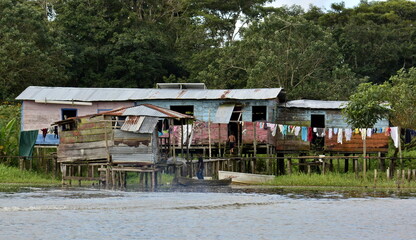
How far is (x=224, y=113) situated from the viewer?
39.9 m

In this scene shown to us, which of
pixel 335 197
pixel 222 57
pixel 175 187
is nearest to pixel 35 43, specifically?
pixel 222 57

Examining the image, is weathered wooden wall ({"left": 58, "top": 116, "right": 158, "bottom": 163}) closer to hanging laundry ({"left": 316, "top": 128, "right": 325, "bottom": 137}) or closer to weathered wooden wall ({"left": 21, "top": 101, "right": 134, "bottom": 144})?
weathered wooden wall ({"left": 21, "top": 101, "right": 134, "bottom": 144})

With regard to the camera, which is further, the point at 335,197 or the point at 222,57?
the point at 222,57

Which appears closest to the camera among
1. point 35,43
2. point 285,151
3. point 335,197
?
point 335,197

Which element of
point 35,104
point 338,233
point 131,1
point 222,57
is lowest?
point 338,233

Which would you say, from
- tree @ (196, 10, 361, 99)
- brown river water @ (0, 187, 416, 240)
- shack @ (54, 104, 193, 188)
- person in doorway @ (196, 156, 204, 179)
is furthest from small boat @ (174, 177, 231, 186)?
tree @ (196, 10, 361, 99)

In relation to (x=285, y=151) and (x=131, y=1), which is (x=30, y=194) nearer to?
(x=285, y=151)

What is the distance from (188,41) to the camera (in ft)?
192

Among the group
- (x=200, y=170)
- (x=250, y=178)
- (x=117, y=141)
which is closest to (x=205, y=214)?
(x=117, y=141)

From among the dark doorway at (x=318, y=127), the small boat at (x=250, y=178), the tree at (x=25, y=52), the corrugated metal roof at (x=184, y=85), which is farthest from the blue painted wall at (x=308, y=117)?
the tree at (x=25, y=52)

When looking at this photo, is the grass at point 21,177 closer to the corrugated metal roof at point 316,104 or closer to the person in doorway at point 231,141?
the person in doorway at point 231,141

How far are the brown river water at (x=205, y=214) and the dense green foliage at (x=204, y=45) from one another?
697 inches

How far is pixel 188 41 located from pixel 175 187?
25.3 meters

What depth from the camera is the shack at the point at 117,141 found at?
33.6 m
